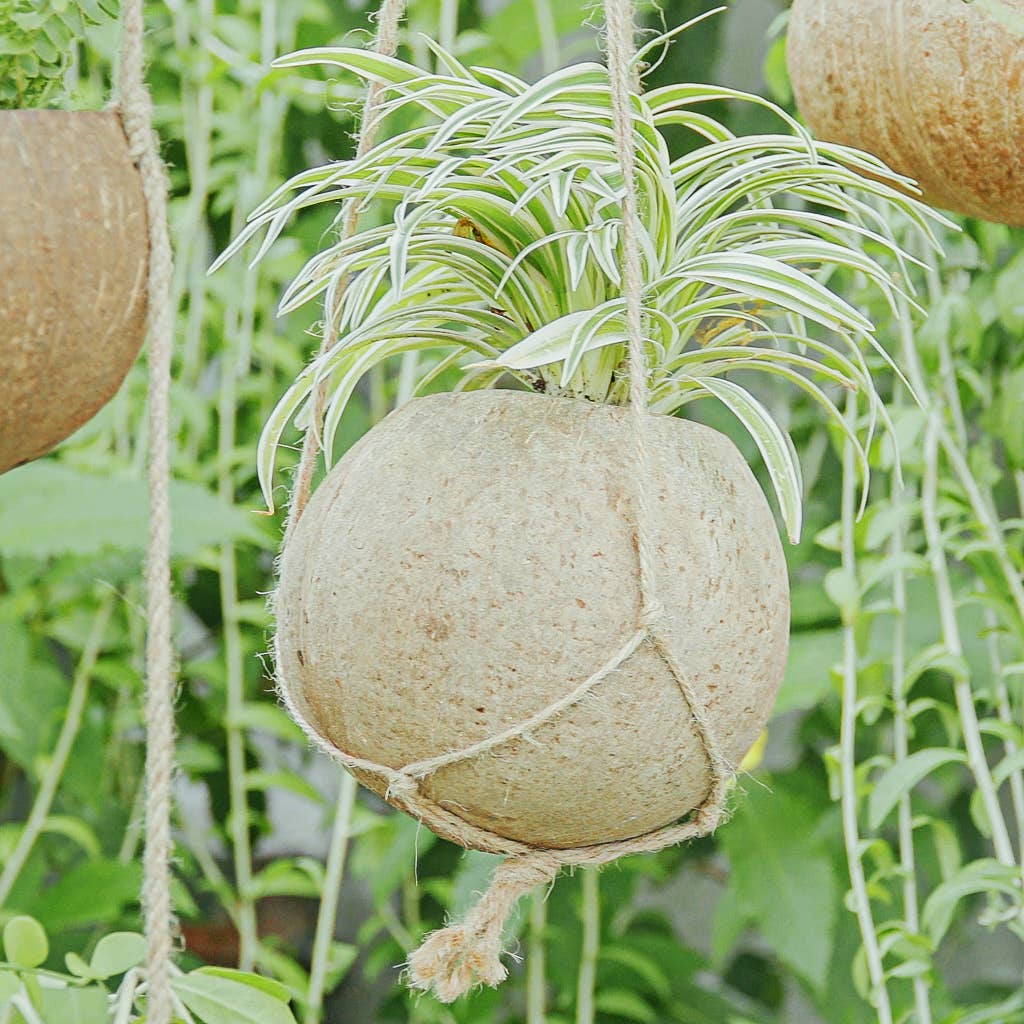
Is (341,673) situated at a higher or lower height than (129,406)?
higher

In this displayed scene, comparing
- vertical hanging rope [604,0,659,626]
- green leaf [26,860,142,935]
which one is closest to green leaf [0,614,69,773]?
green leaf [26,860,142,935]

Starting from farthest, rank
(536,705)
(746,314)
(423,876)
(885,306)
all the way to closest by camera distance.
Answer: (423,876) → (885,306) → (746,314) → (536,705)

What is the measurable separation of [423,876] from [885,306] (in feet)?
2.91

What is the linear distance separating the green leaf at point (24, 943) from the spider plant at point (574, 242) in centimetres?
22

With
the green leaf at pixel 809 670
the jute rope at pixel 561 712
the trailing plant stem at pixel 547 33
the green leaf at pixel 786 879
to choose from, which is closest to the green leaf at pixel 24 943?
the jute rope at pixel 561 712

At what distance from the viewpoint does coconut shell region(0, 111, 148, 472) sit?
425 millimetres

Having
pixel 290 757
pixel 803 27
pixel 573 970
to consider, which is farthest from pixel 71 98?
pixel 290 757

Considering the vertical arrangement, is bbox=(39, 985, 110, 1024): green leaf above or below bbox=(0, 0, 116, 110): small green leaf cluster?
below

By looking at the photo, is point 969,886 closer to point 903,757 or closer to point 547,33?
point 903,757

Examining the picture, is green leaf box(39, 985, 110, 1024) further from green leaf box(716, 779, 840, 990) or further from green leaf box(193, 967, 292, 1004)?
green leaf box(716, 779, 840, 990)

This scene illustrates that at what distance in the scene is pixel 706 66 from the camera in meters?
1.56

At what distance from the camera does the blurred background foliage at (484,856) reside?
97cm

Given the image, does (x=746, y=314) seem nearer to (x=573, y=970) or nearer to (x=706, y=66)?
(x=573, y=970)

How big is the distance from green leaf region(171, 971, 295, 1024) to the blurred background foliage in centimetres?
46
